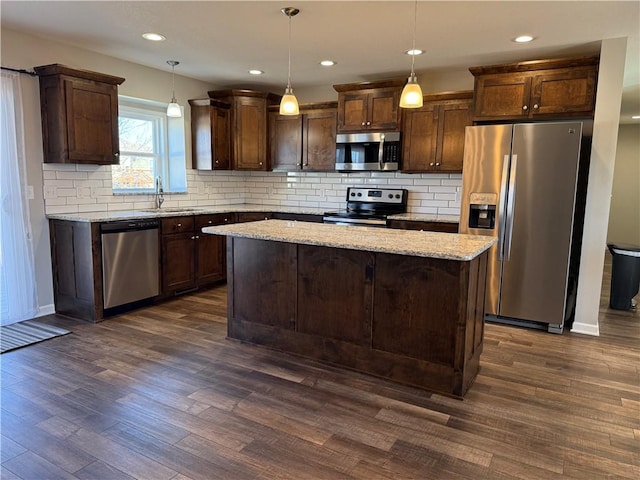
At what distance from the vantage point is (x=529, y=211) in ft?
12.4

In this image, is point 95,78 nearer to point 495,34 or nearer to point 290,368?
point 290,368

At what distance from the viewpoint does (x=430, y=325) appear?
2.63 m

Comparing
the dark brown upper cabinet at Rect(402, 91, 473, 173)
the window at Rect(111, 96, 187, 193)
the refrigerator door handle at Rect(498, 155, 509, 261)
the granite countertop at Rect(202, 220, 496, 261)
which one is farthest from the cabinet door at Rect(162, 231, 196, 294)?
the refrigerator door handle at Rect(498, 155, 509, 261)

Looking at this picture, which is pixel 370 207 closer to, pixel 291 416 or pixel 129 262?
pixel 129 262

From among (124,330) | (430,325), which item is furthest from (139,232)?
(430,325)

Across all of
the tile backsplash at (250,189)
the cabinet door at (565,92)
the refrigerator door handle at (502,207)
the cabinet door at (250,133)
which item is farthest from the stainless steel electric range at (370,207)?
the cabinet door at (565,92)

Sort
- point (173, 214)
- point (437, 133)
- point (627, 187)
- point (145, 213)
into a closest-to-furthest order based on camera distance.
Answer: point (145, 213) → point (173, 214) → point (437, 133) → point (627, 187)

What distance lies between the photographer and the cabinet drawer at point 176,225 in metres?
4.40

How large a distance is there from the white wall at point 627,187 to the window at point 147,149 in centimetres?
805

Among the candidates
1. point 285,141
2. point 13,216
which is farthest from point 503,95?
point 13,216

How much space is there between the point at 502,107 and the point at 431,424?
3069 millimetres

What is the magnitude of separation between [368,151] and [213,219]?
1.99m

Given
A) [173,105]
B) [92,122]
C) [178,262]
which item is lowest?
[178,262]

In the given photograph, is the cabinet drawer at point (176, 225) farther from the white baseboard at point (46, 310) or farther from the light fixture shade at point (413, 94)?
the light fixture shade at point (413, 94)
